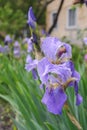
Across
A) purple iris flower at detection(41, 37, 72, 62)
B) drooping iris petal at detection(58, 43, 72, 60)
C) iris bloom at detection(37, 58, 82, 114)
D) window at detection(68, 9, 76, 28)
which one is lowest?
window at detection(68, 9, 76, 28)

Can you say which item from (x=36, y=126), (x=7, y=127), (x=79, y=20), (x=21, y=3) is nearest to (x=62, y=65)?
(x=36, y=126)

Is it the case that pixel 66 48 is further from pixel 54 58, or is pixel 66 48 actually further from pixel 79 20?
pixel 79 20

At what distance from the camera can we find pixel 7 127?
3629 mm

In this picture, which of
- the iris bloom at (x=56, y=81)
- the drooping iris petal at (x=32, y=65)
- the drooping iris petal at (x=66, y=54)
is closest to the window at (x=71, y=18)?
the drooping iris petal at (x=32, y=65)

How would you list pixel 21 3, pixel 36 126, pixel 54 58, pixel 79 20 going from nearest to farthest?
pixel 54 58
pixel 36 126
pixel 21 3
pixel 79 20

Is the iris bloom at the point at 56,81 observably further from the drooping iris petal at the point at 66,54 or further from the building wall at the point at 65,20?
the building wall at the point at 65,20

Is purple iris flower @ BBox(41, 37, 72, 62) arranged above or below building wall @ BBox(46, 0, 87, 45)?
above

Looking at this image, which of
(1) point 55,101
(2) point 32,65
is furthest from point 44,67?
(2) point 32,65

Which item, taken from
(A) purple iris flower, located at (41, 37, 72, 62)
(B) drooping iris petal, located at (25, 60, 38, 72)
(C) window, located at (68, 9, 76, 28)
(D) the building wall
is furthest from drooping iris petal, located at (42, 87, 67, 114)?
(C) window, located at (68, 9, 76, 28)

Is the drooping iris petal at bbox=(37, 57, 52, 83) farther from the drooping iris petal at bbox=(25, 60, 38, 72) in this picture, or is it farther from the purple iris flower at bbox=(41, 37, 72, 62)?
the drooping iris petal at bbox=(25, 60, 38, 72)

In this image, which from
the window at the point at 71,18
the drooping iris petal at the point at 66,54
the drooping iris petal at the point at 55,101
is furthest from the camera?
the window at the point at 71,18

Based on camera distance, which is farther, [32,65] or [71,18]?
[71,18]

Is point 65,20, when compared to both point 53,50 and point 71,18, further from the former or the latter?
point 53,50

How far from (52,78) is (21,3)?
8.74 metres
